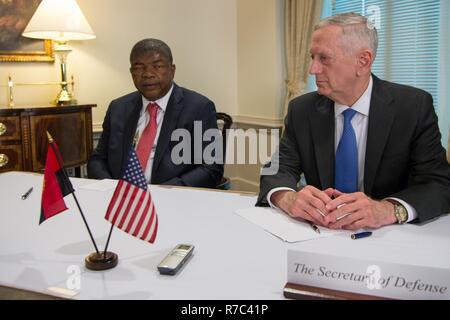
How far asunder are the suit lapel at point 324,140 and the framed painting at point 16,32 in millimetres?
2598

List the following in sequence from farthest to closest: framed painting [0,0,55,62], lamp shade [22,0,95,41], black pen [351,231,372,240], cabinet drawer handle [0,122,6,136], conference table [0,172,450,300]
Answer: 1. framed painting [0,0,55,62]
2. lamp shade [22,0,95,41]
3. cabinet drawer handle [0,122,6,136]
4. black pen [351,231,372,240]
5. conference table [0,172,450,300]

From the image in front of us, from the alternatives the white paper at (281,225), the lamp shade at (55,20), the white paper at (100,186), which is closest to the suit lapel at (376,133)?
the white paper at (281,225)

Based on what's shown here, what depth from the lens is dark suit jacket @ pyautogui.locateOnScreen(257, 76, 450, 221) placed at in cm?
162

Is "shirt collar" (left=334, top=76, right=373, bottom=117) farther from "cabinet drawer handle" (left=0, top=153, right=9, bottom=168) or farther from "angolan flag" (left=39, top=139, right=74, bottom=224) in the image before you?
"cabinet drawer handle" (left=0, top=153, right=9, bottom=168)

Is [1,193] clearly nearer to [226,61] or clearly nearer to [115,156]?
[115,156]

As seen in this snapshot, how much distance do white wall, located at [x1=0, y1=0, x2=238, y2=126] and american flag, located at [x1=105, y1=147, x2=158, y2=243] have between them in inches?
112

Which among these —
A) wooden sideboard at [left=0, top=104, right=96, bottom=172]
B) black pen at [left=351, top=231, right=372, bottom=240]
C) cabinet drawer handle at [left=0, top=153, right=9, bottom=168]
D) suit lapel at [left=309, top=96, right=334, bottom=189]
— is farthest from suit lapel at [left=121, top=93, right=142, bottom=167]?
black pen at [left=351, top=231, right=372, bottom=240]

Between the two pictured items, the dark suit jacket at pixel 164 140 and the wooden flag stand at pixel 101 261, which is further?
the dark suit jacket at pixel 164 140

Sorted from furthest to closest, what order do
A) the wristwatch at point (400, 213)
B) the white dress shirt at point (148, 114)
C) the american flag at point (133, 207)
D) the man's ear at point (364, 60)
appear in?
the white dress shirt at point (148, 114), the man's ear at point (364, 60), the wristwatch at point (400, 213), the american flag at point (133, 207)

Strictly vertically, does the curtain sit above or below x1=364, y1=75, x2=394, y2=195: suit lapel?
above

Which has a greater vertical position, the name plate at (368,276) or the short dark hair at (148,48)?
the short dark hair at (148,48)

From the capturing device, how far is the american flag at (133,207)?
106 cm

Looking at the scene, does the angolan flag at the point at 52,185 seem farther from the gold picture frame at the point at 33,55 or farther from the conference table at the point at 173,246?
the gold picture frame at the point at 33,55
